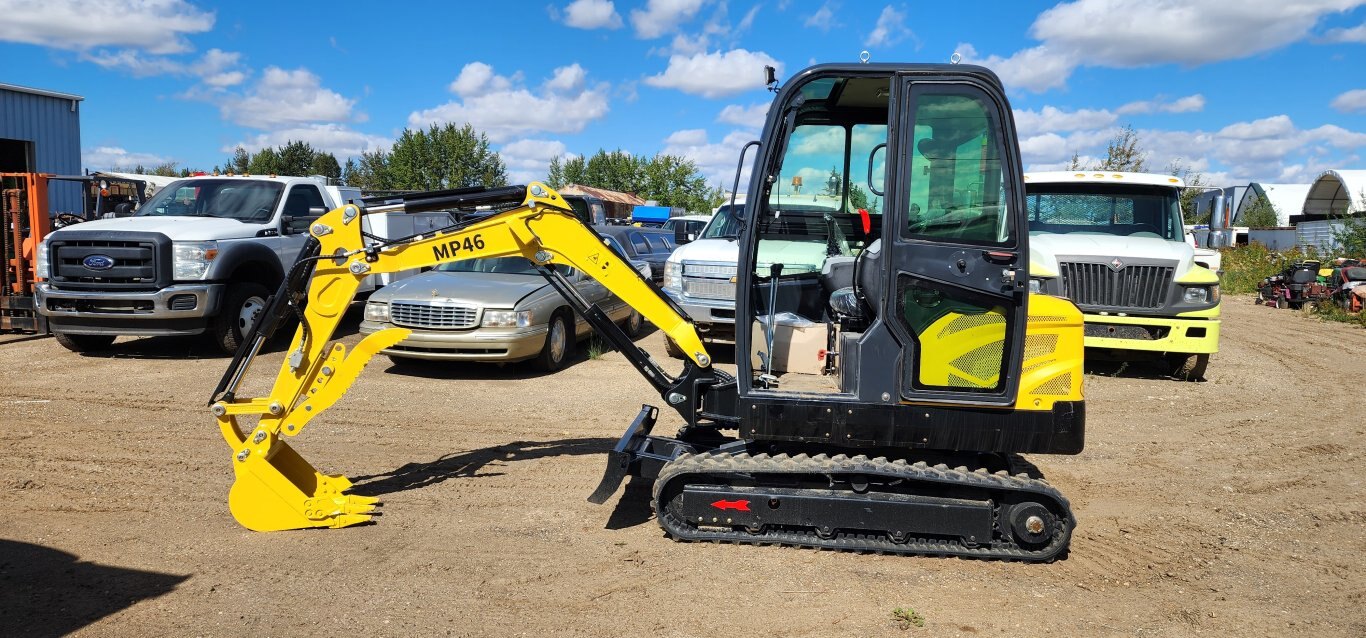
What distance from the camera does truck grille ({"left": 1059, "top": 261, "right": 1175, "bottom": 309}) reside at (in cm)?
1061

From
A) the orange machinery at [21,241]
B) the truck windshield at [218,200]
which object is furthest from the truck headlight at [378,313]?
the orange machinery at [21,241]

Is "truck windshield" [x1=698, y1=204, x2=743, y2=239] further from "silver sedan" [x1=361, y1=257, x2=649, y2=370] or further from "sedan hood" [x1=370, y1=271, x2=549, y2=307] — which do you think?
"sedan hood" [x1=370, y1=271, x2=549, y2=307]

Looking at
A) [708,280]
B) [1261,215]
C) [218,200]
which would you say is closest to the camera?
[708,280]

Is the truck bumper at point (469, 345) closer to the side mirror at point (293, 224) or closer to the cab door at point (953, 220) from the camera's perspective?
the side mirror at point (293, 224)

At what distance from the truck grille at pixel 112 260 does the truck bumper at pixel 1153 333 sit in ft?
35.9

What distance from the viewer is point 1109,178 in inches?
463

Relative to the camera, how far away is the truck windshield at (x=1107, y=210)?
1173cm

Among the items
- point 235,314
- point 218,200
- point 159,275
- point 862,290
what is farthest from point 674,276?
point 218,200

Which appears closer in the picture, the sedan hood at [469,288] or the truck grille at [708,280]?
the sedan hood at [469,288]

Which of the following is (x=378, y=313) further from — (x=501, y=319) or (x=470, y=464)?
(x=470, y=464)

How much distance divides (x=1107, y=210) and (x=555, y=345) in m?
7.39

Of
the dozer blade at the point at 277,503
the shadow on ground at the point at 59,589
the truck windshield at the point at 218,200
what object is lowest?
the shadow on ground at the point at 59,589

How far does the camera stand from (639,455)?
551 centimetres

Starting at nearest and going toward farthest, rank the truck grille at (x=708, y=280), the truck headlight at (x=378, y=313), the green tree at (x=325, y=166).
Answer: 1. the truck headlight at (x=378, y=313)
2. the truck grille at (x=708, y=280)
3. the green tree at (x=325, y=166)
